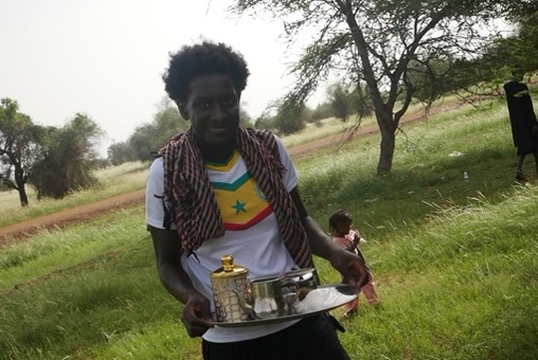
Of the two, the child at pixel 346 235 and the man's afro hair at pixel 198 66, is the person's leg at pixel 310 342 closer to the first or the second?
the man's afro hair at pixel 198 66

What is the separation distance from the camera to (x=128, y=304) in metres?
6.15

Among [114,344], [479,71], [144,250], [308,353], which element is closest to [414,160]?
[479,71]

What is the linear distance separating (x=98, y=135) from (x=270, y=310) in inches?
1224

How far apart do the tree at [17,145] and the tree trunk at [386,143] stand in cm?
2134

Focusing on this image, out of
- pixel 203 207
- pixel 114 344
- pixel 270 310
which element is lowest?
pixel 114 344

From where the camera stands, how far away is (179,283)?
183 cm

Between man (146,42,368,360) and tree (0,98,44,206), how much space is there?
28.6 m

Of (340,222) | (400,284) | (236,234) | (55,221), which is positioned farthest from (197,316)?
(55,221)

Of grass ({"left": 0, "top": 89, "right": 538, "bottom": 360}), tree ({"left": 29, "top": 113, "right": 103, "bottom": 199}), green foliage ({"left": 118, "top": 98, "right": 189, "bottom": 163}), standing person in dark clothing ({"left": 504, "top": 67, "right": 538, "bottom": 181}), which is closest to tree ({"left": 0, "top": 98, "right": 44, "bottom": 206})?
tree ({"left": 29, "top": 113, "right": 103, "bottom": 199})

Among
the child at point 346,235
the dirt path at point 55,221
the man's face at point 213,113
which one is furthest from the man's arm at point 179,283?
the dirt path at point 55,221

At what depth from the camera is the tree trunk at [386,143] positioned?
38.1 ft

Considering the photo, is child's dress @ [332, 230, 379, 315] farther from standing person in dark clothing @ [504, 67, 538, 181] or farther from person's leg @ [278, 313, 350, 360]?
standing person in dark clothing @ [504, 67, 538, 181]

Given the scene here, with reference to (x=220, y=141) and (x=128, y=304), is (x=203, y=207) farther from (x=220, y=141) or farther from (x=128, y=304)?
(x=128, y=304)

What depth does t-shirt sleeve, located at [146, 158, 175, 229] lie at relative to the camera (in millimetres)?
1873
